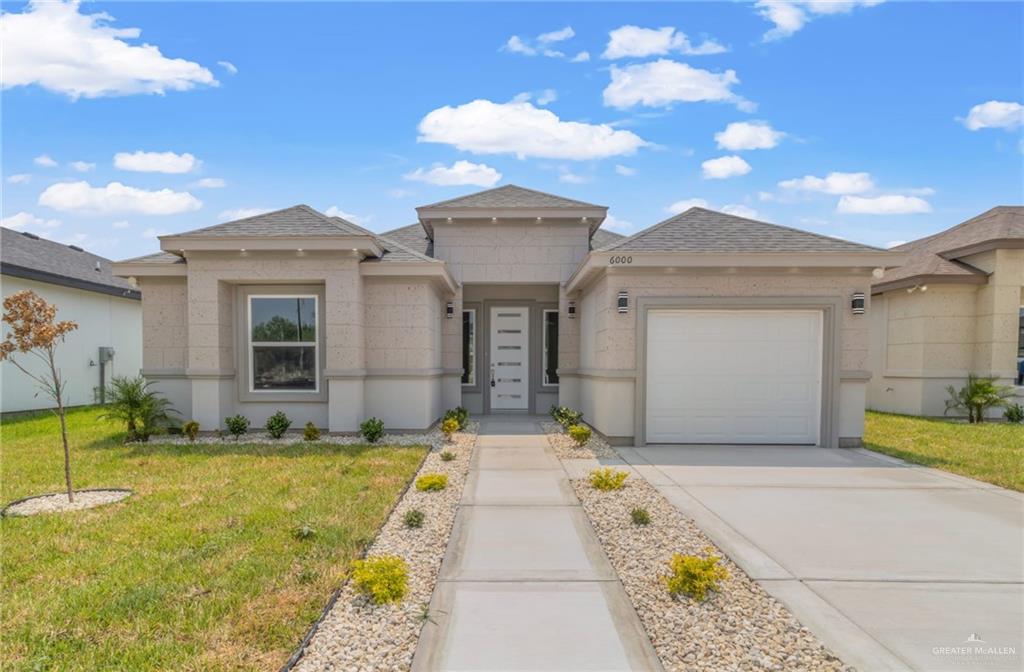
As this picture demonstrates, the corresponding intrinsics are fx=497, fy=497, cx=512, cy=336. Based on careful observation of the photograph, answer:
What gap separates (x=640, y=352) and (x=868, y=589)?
5.39m

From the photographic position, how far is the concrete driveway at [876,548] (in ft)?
9.73

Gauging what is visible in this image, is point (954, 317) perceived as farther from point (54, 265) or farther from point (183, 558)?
point (54, 265)

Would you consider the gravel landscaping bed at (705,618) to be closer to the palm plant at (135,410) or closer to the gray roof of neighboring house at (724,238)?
the gray roof of neighboring house at (724,238)

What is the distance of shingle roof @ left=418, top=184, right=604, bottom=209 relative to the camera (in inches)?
474

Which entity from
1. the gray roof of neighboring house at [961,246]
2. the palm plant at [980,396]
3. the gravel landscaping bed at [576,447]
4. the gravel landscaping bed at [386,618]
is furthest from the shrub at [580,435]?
the palm plant at [980,396]

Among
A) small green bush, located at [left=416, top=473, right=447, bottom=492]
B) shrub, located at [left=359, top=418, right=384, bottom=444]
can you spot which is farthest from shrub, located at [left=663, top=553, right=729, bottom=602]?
shrub, located at [left=359, top=418, right=384, bottom=444]

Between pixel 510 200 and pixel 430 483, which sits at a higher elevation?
pixel 510 200

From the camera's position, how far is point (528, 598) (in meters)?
3.44

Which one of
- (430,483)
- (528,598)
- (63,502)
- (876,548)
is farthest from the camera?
(430,483)

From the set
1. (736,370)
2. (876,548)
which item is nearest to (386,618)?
(876,548)

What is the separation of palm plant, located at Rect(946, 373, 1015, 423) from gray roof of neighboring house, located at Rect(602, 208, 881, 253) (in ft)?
19.5

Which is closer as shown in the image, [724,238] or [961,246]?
[724,238]

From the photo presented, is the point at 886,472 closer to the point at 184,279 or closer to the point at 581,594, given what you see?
the point at 581,594

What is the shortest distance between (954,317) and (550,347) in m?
9.93
